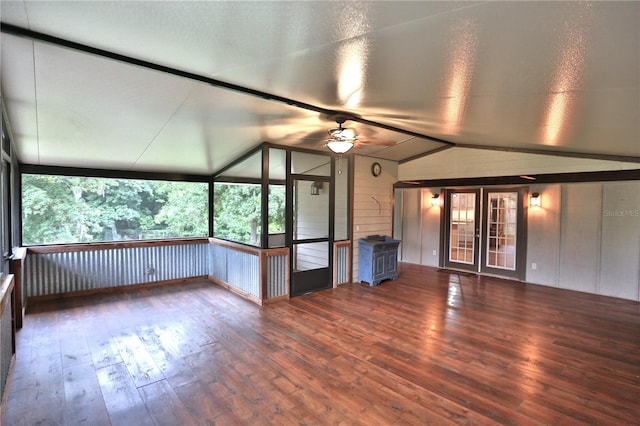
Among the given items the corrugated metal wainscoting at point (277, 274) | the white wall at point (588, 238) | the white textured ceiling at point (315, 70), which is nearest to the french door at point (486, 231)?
the white wall at point (588, 238)

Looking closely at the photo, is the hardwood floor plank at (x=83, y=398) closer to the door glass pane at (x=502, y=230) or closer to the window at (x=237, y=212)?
the window at (x=237, y=212)

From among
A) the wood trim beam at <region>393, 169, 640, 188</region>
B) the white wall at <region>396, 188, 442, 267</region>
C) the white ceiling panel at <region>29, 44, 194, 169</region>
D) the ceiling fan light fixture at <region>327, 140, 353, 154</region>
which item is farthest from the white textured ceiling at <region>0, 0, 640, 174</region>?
the white wall at <region>396, 188, 442, 267</region>

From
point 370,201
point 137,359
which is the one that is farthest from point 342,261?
point 137,359

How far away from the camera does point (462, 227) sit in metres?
7.71

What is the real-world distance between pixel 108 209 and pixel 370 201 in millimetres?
5042

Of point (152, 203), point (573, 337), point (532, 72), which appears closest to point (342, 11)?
point (532, 72)

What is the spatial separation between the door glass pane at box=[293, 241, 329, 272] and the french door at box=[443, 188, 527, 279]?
3.66m

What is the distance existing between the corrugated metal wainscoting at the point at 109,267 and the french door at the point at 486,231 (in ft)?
19.4

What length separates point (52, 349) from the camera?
338 cm

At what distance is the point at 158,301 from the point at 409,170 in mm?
5960

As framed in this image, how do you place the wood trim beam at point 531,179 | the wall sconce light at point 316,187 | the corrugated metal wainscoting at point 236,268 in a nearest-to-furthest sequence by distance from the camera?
the corrugated metal wainscoting at point 236,268 → the wood trim beam at point 531,179 → the wall sconce light at point 316,187

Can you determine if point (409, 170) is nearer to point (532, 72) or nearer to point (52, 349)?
point (532, 72)

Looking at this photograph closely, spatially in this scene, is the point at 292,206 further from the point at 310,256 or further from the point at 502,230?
the point at 502,230

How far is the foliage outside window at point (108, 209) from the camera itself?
5.09 metres
